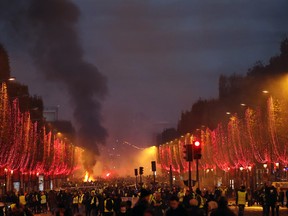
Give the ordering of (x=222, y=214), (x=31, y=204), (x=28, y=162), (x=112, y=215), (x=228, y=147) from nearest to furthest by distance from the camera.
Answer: (x=222, y=214)
(x=112, y=215)
(x=31, y=204)
(x=28, y=162)
(x=228, y=147)

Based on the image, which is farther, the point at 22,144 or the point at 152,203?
the point at 22,144

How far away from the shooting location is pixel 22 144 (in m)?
88.6

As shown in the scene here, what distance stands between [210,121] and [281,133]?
65264mm

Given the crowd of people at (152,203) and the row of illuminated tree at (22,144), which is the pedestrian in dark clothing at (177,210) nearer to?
the crowd of people at (152,203)

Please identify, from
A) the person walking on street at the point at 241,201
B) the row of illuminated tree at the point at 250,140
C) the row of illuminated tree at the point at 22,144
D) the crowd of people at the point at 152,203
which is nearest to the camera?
the crowd of people at the point at 152,203

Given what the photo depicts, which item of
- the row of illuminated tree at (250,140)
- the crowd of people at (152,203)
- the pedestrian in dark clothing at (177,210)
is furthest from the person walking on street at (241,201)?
the row of illuminated tree at (250,140)

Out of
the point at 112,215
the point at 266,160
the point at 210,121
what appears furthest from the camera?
the point at 210,121

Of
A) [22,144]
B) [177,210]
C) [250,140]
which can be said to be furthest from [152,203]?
[22,144]

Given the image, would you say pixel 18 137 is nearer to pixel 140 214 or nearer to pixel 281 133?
pixel 281 133

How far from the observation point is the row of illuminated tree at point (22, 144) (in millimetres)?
71250

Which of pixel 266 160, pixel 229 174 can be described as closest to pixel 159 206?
pixel 266 160

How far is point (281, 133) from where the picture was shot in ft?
249

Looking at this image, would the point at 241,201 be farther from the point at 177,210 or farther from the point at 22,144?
the point at 22,144

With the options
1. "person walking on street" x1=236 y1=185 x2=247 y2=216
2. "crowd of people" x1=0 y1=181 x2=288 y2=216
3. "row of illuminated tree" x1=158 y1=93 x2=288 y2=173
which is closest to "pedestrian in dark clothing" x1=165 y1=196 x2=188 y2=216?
"crowd of people" x1=0 y1=181 x2=288 y2=216
